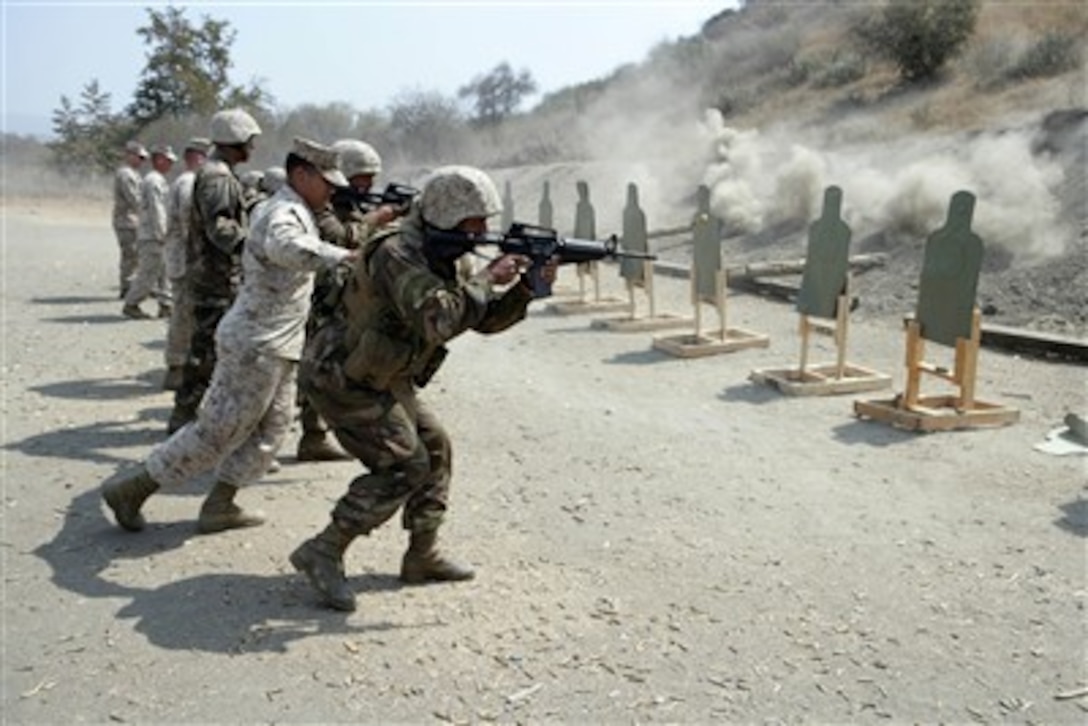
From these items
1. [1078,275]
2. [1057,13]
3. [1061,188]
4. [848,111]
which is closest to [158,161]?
[1078,275]

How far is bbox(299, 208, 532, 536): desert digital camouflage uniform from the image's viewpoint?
3.15 metres

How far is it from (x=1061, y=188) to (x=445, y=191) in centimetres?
992

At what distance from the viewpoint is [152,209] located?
387 inches

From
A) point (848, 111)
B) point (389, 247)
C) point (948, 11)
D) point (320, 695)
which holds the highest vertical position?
point (948, 11)

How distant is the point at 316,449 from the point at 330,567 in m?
1.97

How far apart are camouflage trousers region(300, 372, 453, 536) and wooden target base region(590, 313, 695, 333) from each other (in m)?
5.92

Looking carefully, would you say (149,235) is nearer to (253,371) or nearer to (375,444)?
(253,371)

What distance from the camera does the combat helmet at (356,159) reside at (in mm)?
5250

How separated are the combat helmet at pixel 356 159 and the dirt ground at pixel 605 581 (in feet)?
5.40

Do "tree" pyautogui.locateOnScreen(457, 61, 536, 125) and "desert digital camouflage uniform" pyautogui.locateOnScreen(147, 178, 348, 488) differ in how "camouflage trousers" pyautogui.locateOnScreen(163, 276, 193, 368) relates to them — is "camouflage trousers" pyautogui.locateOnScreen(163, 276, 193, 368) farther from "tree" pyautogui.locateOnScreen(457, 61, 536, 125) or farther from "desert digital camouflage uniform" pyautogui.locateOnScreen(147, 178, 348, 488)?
"tree" pyautogui.locateOnScreen(457, 61, 536, 125)

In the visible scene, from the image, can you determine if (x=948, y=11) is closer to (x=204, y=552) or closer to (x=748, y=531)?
(x=748, y=531)

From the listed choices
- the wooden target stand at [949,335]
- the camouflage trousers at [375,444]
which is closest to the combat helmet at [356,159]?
the camouflage trousers at [375,444]

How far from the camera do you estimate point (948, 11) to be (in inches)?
739

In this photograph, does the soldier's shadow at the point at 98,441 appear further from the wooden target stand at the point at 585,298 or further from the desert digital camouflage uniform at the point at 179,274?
the wooden target stand at the point at 585,298
